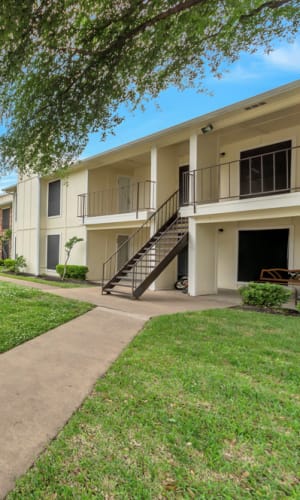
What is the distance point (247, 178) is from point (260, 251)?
98.8 inches

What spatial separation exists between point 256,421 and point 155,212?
28.9 feet

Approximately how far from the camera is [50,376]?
3816 millimetres

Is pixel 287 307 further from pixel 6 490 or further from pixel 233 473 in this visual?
pixel 6 490

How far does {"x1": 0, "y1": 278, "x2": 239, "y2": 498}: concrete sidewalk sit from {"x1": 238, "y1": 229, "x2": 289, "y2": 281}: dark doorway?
16.8ft

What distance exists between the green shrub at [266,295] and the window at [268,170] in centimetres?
316

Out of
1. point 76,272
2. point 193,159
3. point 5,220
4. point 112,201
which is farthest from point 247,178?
point 5,220

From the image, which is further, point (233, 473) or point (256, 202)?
point (256, 202)

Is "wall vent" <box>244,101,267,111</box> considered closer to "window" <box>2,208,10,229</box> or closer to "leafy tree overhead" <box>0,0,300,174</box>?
"leafy tree overhead" <box>0,0,300,174</box>

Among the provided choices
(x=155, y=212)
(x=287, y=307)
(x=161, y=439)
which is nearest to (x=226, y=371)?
(x=161, y=439)

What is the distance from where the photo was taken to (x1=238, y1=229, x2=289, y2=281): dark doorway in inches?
410

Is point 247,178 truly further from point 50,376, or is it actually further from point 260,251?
point 50,376

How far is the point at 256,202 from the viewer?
27.3 feet

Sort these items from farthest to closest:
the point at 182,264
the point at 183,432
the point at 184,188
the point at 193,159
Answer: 1. the point at 182,264
2. the point at 184,188
3. the point at 193,159
4. the point at 183,432

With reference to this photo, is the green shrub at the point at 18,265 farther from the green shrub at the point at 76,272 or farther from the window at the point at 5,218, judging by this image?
the window at the point at 5,218
